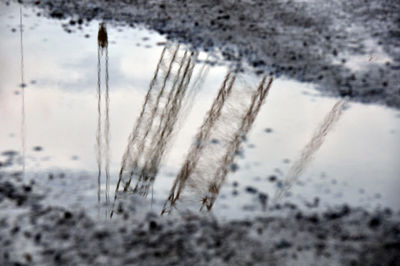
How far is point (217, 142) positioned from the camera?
4.42 m

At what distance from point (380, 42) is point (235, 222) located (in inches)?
144

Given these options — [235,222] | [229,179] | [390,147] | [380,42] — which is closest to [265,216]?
[235,222]

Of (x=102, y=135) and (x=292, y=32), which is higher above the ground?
(x=292, y=32)

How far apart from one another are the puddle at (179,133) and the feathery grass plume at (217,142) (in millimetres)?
11

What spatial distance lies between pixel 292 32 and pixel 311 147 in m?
2.22

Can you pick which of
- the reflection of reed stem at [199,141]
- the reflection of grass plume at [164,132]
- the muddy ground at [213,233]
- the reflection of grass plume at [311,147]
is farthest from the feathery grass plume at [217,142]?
the reflection of grass plume at [311,147]

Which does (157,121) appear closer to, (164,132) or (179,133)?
(164,132)

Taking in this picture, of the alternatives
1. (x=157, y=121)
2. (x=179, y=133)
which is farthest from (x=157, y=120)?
(x=179, y=133)

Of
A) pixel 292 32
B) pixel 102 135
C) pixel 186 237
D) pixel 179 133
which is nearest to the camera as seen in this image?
pixel 186 237

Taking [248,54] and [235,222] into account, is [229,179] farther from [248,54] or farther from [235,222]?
[248,54]

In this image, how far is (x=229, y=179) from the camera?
4.04 metres

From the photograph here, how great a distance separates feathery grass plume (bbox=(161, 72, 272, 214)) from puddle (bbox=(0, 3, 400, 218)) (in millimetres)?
11

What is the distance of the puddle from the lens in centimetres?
389

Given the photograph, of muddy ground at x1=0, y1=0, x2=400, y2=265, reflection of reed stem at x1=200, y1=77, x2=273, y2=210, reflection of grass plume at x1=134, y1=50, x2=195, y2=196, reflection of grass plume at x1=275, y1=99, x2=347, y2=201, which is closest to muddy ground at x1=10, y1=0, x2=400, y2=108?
muddy ground at x1=0, y1=0, x2=400, y2=265
